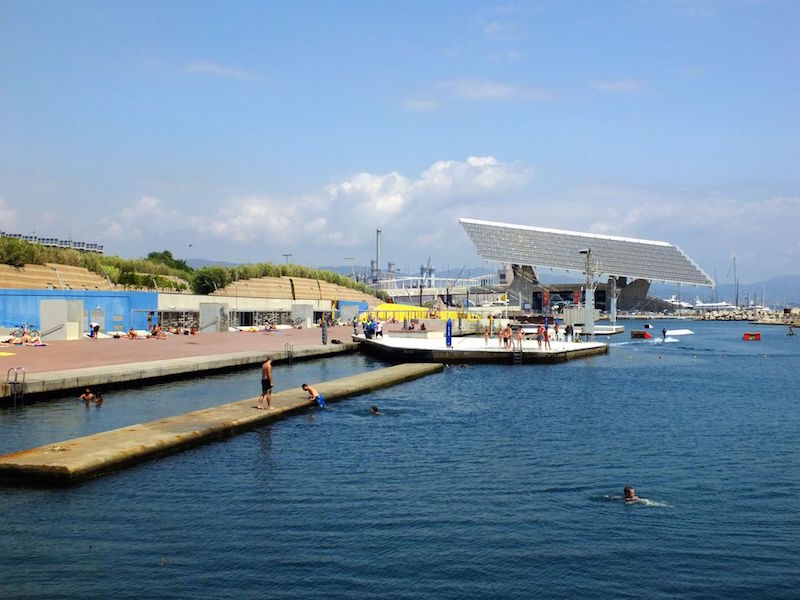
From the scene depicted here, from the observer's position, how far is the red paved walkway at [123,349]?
35.1 meters

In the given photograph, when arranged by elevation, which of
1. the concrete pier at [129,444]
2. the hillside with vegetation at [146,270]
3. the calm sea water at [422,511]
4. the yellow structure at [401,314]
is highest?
the hillside with vegetation at [146,270]

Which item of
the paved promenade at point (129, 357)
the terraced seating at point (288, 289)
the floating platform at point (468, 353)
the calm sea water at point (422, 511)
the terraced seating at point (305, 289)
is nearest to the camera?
the calm sea water at point (422, 511)

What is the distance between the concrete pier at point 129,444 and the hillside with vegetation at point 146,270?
48.4 meters

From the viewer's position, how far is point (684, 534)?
45.4ft

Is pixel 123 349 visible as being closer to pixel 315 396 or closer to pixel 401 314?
pixel 315 396

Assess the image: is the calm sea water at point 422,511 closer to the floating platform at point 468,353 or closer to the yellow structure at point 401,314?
the floating platform at point 468,353

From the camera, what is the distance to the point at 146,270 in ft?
318

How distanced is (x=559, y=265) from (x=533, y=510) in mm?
160466

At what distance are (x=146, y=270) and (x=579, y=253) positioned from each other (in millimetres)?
103573

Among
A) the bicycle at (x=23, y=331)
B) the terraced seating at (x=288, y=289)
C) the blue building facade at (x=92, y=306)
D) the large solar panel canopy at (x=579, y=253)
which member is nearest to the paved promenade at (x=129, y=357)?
the bicycle at (x=23, y=331)

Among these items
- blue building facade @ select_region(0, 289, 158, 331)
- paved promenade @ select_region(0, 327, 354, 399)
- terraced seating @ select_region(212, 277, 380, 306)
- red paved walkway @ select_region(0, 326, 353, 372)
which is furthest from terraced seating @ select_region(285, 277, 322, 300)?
paved promenade @ select_region(0, 327, 354, 399)

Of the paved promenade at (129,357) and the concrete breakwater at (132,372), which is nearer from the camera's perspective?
the concrete breakwater at (132,372)

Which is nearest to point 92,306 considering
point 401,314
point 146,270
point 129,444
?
point 129,444

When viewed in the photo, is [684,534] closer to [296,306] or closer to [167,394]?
[167,394]
